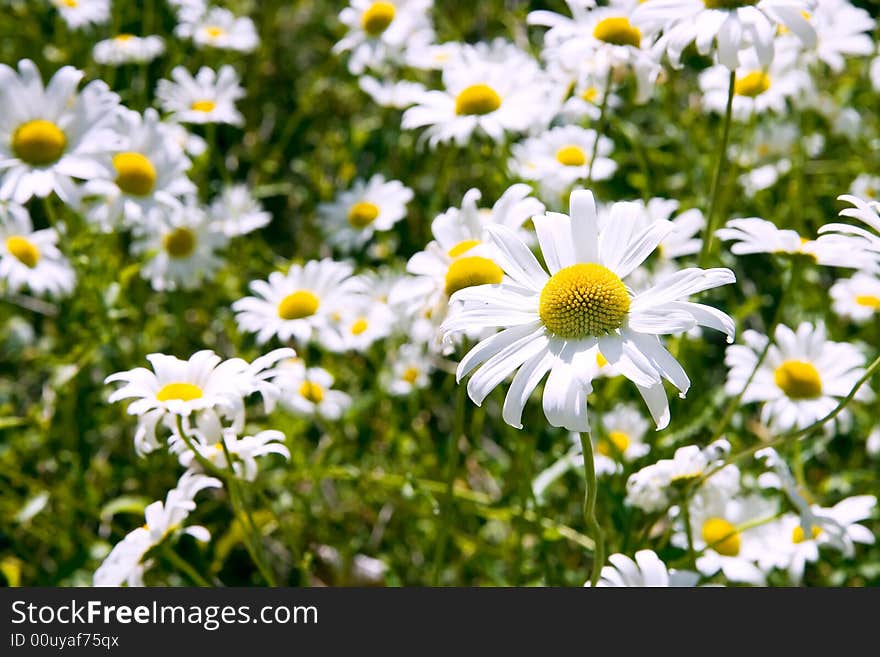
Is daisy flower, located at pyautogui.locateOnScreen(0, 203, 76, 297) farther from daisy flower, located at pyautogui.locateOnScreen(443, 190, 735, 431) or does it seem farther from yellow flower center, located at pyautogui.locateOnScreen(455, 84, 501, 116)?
daisy flower, located at pyautogui.locateOnScreen(443, 190, 735, 431)

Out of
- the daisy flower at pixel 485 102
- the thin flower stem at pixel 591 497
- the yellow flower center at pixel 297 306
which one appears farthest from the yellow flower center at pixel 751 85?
the thin flower stem at pixel 591 497

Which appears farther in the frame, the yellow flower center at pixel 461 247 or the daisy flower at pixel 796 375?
the daisy flower at pixel 796 375

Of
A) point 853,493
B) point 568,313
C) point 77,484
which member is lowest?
point 568,313

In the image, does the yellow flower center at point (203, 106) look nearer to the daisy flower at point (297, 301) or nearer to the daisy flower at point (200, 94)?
the daisy flower at point (200, 94)

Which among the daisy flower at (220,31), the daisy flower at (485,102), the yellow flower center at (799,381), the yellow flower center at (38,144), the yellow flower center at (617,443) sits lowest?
the yellow flower center at (799,381)

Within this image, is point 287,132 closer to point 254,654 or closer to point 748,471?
point 748,471

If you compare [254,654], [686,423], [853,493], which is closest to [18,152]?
[254,654]

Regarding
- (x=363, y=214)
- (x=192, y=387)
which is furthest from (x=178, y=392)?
(x=363, y=214)
